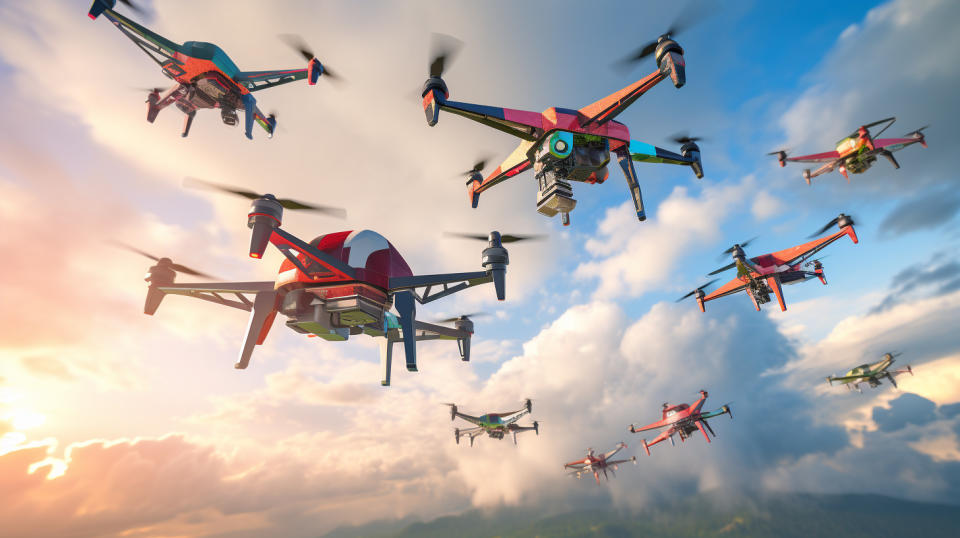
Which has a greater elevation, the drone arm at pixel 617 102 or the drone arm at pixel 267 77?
the drone arm at pixel 267 77

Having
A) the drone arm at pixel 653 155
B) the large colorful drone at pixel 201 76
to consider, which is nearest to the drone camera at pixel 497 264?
the drone arm at pixel 653 155

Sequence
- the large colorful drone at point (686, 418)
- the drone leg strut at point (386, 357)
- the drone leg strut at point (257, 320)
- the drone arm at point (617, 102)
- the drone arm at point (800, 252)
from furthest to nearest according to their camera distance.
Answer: the large colorful drone at point (686, 418) < the drone arm at point (800, 252) < the drone leg strut at point (386, 357) < the drone leg strut at point (257, 320) < the drone arm at point (617, 102)

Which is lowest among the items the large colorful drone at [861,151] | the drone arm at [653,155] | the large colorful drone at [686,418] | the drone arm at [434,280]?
the large colorful drone at [686,418]

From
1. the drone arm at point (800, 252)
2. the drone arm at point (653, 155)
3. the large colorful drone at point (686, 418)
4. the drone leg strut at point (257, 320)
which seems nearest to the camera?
the drone leg strut at point (257, 320)

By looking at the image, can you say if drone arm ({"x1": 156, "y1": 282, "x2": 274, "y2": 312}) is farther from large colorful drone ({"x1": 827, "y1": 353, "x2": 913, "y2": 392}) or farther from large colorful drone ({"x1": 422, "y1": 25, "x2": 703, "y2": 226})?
large colorful drone ({"x1": 827, "y1": 353, "x2": 913, "y2": 392})

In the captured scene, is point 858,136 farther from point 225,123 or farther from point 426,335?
point 225,123

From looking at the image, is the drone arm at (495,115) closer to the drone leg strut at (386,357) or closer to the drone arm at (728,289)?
the drone leg strut at (386,357)
